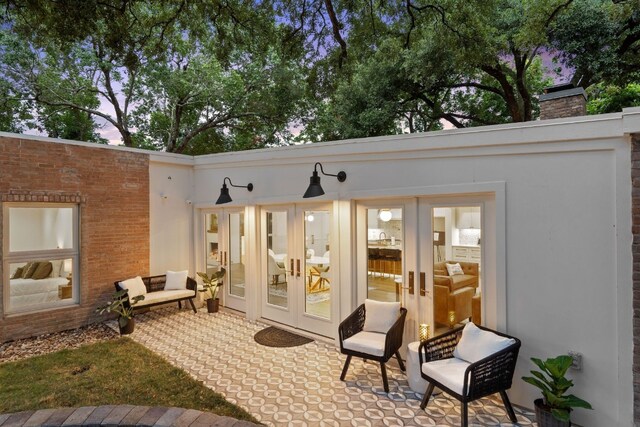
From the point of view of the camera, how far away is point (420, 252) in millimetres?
4758

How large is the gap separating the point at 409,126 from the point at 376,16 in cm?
830

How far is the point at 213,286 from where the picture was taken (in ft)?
25.0

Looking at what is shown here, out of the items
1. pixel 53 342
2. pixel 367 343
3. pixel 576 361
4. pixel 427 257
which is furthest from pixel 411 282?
pixel 53 342

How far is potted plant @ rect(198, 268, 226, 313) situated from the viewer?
744 cm

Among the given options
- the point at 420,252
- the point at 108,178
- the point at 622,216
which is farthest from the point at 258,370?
the point at 108,178

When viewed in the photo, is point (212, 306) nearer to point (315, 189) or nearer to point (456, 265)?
point (315, 189)

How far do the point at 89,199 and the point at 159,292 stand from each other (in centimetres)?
231

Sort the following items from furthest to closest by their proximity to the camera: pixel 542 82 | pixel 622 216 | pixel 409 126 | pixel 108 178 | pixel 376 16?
pixel 409 126 < pixel 542 82 < pixel 108 178 < pixel 376 16 < pixel 622 216

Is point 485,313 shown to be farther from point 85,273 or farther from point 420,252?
point 85,273

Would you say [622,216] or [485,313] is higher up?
[622,216]

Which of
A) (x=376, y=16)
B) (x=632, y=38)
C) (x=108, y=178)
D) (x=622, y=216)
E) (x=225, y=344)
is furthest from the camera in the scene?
(x=632, y=38)

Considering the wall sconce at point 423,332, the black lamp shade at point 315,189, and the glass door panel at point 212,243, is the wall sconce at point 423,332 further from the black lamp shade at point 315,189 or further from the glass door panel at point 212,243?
the glass door panel at point 212,243

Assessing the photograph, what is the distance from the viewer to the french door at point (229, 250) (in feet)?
24.3

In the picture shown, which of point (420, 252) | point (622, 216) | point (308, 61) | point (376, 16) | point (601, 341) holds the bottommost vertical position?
point (601, 341)
